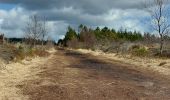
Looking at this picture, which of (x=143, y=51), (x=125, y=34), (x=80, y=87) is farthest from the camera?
(x=125, y=34)

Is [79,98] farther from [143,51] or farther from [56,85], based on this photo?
[143,51]

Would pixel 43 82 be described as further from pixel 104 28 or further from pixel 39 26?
pixel 104 28

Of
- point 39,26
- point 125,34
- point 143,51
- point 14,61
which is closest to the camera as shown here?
point 14,61

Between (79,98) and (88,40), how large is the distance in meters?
98.2

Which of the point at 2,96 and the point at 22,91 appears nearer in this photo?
the point at 2,96

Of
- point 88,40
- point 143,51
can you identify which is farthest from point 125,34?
point 143,51

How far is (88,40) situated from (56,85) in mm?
94287

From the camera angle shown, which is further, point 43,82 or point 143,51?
point 143,51

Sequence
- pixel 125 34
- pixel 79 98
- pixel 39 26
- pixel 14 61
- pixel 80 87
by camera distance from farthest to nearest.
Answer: pixel 125 34 → pixel 39 26 → pixel 14 61 → pixel 80 87 → pixel 79 98

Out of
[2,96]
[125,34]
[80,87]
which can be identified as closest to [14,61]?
[80,87]

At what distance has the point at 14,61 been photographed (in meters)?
32.5

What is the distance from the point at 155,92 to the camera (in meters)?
15.9

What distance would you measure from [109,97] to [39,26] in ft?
226

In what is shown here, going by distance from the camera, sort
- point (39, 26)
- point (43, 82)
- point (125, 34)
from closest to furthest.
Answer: point (43, 82) < point (39, 26) < point (125, 34)
